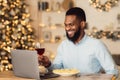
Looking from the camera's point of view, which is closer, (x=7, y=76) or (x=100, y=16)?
(x=7, y=76)

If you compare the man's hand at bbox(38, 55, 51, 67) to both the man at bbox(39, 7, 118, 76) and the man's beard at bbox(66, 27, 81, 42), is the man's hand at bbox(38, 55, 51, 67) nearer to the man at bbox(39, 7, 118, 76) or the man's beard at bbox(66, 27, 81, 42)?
the man at bbox(39, 7, 118, 76)

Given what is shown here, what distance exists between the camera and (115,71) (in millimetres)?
2637

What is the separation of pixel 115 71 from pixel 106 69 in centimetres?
9

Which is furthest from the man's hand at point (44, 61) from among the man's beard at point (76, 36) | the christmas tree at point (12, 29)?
the christmas tree at point (12, 29)

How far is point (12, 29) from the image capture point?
584 centimetres

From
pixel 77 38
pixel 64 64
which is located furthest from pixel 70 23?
pixel 64 64

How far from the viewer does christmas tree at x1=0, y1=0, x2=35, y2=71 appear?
5770 mm

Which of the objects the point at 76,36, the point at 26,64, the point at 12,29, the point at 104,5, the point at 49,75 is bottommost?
the point at 49,75

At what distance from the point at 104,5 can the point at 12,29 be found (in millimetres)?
1827

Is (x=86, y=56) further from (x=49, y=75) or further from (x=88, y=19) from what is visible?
(x=88, y=19)

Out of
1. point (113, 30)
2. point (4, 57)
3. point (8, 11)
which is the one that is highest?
point (8, 11)

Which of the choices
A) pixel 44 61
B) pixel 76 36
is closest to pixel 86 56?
pixel 76 36

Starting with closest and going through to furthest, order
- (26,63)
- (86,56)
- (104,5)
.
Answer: (26,63), (86,56), (104,5)

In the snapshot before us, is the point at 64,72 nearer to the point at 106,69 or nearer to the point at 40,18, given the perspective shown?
the point at 106,69
